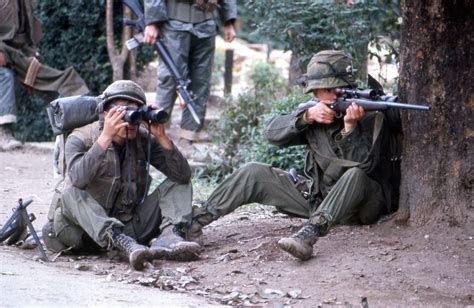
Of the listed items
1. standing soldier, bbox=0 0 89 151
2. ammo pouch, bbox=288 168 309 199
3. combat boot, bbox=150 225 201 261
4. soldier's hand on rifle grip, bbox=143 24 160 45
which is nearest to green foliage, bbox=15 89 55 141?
standing soldier, bbox=0 0 89 151

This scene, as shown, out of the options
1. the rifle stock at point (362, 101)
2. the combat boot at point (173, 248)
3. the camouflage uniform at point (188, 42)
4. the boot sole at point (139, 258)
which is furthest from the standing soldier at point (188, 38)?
the boot sole at point (139, 258)

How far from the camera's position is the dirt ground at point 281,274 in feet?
18.3

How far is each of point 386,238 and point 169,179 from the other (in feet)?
4.84

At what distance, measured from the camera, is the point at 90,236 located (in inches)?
262

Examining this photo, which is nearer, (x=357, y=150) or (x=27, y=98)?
(x=357, y=150)

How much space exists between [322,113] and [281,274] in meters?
1.07

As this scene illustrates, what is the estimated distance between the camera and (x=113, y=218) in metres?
6.59

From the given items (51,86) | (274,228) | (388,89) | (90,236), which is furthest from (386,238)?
(51,86)

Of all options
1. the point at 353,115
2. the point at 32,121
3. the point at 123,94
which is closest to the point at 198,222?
the point at 123,94

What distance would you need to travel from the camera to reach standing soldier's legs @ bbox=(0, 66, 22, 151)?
11.5 m

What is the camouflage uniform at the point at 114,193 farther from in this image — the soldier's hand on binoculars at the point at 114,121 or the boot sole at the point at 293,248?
the boot sole at the point at 293,248

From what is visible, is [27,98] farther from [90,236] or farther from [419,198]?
[419,198]

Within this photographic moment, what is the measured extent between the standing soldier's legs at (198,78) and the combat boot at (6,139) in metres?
2.02

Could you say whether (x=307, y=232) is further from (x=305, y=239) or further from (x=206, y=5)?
(x=206, y=5)
